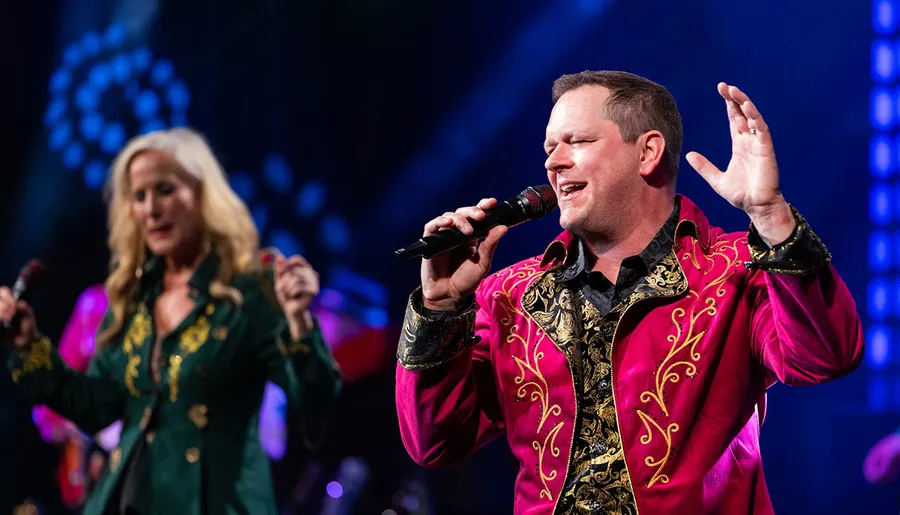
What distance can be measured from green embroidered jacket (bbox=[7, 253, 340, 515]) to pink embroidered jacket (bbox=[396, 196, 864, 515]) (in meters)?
1.07

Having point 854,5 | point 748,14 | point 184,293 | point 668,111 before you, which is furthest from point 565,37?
point 668,111

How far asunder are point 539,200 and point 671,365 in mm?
392

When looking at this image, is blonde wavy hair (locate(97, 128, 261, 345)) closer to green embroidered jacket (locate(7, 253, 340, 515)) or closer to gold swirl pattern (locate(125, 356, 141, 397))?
green embroidered jacket (locate(7, 253, 340, 515))

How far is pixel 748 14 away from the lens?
187 inches

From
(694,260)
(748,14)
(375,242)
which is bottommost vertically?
(694,260)

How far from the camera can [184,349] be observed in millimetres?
3096

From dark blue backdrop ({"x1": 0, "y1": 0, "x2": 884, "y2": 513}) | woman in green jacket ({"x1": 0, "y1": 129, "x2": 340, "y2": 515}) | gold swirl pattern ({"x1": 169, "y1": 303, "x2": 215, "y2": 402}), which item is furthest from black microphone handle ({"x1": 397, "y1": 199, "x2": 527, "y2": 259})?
dark blue backdrop ({"x1": 0, "y1": 0, "x2": 884, "y2": 513})

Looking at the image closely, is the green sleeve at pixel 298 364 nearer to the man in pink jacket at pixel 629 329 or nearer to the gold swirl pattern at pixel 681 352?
the man in pink jacket at pixel 629 329

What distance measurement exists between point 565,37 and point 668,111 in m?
3.16

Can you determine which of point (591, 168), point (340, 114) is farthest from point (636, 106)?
point (340, 114)

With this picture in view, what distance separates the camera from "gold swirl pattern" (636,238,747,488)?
179 cm

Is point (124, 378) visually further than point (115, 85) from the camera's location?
No

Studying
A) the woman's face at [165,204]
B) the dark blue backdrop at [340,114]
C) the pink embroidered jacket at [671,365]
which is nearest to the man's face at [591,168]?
the pink embroidered jacket at [671,365]

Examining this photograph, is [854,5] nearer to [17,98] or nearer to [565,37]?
[565,37]
